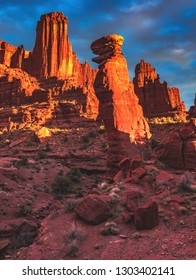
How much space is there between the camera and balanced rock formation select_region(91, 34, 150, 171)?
23047mm

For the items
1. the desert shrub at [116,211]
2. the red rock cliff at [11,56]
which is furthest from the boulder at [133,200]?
the red rock cliff at [11,56]

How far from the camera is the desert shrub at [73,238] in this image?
11.1 metres

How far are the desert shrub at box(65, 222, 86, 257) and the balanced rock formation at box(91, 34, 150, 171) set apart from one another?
35.8 ft

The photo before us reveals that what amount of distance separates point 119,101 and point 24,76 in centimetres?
8542

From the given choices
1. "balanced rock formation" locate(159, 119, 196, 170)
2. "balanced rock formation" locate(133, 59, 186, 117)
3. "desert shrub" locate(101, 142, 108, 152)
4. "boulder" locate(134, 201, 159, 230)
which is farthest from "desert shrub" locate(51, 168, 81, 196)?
"balanced rock formation" locate(133, 59, 186, 117)

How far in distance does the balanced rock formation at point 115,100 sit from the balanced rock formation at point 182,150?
4.32 metres

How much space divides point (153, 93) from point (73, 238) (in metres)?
87.8

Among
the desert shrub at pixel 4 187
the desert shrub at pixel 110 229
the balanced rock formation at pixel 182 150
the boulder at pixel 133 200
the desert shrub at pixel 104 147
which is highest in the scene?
the desert shrub at pixel 104 147

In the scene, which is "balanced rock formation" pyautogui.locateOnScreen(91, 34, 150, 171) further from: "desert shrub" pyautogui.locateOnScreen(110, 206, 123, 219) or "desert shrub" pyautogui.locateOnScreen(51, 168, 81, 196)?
"desert shrub" pyautogui.locateOnScreen(110, 206, 123, 219)

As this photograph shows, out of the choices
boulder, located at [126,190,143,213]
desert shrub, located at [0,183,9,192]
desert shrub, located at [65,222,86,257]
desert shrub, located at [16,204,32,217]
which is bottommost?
desert shrub, located at [16,204,32,217]

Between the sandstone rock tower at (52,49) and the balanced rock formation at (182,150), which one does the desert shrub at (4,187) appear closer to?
the balanced rock formation at (182,150)

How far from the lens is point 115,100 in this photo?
925 inches

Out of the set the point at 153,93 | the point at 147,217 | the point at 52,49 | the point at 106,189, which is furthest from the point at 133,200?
the point at 52,49
